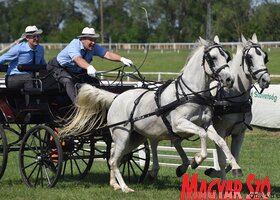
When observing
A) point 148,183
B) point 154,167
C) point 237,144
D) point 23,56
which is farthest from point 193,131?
point 23,56

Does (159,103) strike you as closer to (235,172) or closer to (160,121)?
(160,121)

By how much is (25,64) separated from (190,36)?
64145mm

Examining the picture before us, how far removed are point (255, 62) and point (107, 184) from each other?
298cm

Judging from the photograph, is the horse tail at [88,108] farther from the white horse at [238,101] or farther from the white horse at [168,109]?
the white horse at [238,101]

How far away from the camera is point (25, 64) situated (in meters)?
10.4

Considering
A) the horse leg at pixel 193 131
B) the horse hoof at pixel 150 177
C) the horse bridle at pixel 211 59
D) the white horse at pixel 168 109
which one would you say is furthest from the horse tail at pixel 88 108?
the horse bridle at pixel 211 59

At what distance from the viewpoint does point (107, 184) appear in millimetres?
10461

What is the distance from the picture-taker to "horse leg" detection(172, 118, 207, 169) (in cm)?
862

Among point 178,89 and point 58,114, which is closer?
point 178,89

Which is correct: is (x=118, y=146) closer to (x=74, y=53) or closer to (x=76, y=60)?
(x=76, y=60)

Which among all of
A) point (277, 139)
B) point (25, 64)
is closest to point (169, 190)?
point (25, 64)

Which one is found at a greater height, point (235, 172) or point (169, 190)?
point (235, 172)

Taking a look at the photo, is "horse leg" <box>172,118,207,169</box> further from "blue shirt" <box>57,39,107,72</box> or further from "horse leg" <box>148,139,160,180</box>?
"blue shirt" <box>57,39,107,72</box>

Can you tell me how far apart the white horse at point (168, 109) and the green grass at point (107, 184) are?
39 centimetres
